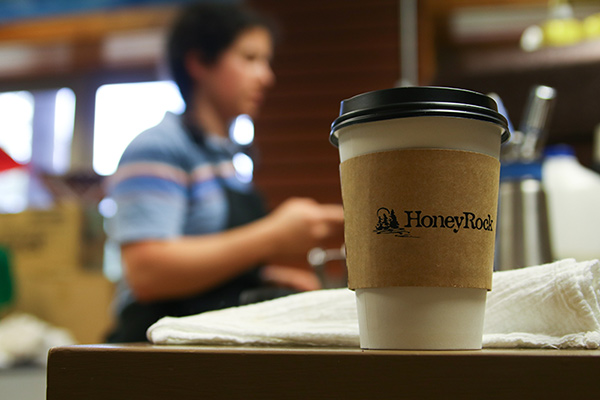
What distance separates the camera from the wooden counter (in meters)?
0.32

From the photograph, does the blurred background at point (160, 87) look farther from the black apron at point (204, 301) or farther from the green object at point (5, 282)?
the black apron at point (204, 301)

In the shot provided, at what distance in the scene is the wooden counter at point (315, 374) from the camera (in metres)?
0.32

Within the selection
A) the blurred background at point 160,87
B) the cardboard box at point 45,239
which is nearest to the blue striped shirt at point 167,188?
the blurred background at point 160,87

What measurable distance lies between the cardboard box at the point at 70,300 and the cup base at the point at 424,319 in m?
2.27

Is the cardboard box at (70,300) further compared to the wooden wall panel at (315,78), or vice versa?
the wooden wall panel at (315,78)

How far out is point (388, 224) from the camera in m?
0.39

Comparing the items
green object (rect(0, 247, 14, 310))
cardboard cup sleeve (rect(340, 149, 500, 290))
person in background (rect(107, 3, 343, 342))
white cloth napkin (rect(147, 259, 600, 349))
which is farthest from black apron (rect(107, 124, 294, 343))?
green object (rect(0, 247, 14, 310))

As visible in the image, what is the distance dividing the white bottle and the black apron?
1.64 feet

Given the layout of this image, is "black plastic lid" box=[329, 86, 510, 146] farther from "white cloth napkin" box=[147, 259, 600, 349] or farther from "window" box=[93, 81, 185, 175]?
"window" box=[93, 81, 185, 175]

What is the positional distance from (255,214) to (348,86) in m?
1.39

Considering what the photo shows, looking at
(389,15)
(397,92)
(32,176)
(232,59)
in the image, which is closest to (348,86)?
→ (389,15)

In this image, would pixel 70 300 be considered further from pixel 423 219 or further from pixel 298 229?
pixel 423 219

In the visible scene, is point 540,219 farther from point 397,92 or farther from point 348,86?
point 348,86

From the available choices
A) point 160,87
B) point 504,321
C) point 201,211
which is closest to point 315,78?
point 160,87
